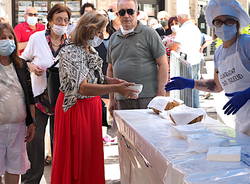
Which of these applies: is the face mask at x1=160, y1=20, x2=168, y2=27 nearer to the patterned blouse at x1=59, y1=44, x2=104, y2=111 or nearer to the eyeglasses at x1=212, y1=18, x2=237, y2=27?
the patterned blouse at x1=59, y1=44, x2=104, y2=111

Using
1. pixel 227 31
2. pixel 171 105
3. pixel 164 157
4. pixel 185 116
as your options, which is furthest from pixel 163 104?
pixel 164 157

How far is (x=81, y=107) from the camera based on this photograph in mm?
4020

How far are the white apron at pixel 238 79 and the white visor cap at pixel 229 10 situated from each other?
0.23 m

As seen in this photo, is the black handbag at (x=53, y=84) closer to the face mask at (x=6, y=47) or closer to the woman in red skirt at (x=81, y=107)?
the woman in red skirt at (x=81, y=107)

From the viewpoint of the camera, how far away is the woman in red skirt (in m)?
3.82

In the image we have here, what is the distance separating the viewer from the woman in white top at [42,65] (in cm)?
475

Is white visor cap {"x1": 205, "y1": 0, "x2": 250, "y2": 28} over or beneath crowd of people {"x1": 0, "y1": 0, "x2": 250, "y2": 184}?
over

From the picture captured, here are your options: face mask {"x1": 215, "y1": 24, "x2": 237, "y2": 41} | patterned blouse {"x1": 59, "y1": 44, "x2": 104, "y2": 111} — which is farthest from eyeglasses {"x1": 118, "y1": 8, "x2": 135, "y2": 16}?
face mask {"x1": 215, "y1": 24, "x2": 237, "y2": 41}

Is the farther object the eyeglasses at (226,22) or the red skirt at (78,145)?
the red skirt at (78,145)

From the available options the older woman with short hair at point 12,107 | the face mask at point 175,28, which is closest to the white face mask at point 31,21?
the face mask at point 175,28

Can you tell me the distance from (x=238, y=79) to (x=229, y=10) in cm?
45

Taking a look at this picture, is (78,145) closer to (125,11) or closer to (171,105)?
(171,105)

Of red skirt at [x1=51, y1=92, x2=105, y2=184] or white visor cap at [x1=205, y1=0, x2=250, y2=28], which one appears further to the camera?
red skirt at [x1=51, y1=92, x2=105, y2=184]

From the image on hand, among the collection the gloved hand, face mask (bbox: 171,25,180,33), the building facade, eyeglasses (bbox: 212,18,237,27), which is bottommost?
the gloved hand
